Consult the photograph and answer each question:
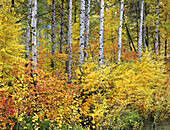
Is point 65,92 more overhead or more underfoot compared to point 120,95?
more overhead

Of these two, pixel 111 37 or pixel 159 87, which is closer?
pixel 159 87

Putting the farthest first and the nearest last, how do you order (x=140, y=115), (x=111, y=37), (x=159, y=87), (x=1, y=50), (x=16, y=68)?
(x=111, y=37)
(x=159, y=87)
(x=140, y=115)
(x=16, y=68)
(x=1, y=50)

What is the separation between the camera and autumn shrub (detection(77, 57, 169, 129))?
260 inches

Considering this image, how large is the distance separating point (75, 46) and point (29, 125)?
8261 mm

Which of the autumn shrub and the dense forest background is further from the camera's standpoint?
the autumn shrub

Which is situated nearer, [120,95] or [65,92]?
[65,92]

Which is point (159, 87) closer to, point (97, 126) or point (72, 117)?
point (97, 126)

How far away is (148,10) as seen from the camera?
19328mm

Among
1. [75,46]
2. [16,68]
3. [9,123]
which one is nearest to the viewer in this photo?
[9,123]

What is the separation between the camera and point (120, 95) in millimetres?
7809

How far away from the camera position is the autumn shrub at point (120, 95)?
21.7ft

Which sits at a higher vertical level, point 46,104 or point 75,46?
point 75,46

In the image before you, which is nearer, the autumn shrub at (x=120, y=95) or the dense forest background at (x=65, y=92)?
the dense forest background at (x=65, y=92)

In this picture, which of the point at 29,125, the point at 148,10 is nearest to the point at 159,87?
the point at 29,125
